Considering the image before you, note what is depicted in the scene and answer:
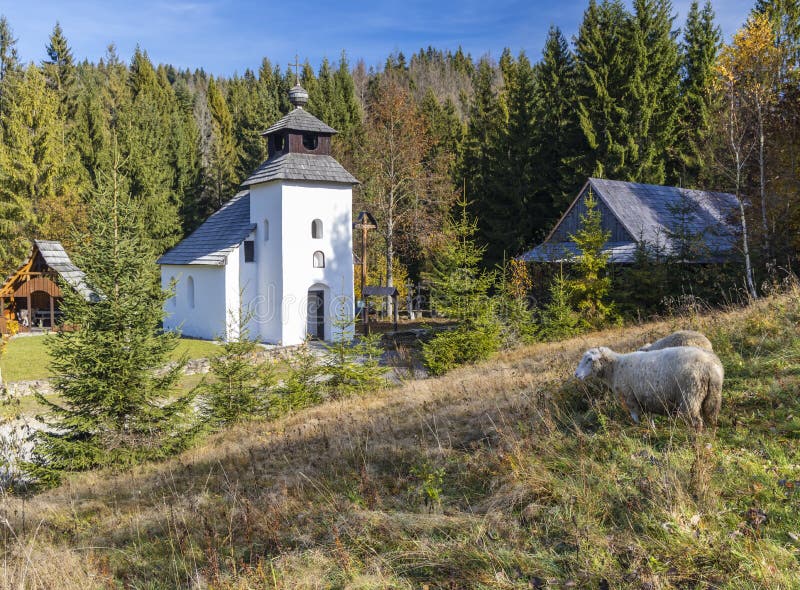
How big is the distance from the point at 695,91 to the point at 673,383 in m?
39.1

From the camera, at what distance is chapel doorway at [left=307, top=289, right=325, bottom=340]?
995 inches

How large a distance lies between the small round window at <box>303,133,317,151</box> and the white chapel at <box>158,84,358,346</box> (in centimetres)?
5

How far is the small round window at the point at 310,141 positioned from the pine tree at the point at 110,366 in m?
17.5

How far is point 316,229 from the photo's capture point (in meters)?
25.3

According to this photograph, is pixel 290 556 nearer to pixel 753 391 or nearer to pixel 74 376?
pixel 753 391

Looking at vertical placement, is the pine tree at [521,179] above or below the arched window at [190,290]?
above

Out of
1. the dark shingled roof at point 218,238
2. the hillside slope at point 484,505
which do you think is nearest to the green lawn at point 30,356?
the dark shingled roof at point 218,238

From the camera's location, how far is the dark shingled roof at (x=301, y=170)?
78.9 ft

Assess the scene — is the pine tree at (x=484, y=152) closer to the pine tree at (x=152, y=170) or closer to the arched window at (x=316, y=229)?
the arched window at (x=316, y=229)

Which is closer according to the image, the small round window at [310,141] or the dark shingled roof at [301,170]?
the dark shingled roof at [301,170]

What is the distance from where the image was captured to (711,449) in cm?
437

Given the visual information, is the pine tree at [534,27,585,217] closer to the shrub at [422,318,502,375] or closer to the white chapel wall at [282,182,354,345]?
the white chapel wall at [282,182,354,345]

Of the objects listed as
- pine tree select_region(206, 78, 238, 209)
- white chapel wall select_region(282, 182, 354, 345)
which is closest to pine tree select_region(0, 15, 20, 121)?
pine tree select_region(206, 78, 238, 209)

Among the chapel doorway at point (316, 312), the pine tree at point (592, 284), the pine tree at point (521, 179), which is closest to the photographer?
the pine tree at point (592, 284)
